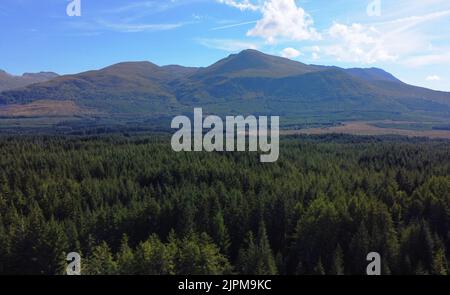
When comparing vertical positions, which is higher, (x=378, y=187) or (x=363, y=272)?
(x=378, y=187)

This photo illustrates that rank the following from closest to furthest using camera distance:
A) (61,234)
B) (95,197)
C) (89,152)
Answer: (61,234) → (95,197) → (89,152)

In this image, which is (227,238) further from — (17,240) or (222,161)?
(222,161)

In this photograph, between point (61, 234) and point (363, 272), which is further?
point (61, 234)

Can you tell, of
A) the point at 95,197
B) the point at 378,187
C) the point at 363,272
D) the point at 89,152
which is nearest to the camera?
Result: the point at 363,272

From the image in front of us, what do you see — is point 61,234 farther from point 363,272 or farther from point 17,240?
point 363,272
